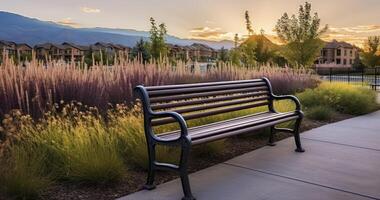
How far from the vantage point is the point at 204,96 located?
5.20 m

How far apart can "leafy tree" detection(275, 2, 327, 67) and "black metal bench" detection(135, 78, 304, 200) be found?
21222 millimetres

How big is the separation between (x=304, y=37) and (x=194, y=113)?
23.1m

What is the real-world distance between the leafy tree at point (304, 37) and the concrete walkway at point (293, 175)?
21.1 m

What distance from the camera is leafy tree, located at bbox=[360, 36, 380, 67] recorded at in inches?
1905

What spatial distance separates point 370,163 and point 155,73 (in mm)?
4204

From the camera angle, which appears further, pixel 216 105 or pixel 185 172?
pixel 216 105

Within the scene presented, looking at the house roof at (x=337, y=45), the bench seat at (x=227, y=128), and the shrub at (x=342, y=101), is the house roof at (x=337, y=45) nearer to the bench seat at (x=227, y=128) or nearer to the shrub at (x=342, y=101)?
the shrub at (x=342, y=101)

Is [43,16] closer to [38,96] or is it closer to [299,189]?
[38,96]

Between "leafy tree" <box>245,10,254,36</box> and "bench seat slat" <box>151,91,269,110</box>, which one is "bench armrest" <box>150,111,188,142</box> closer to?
"bench seat slat" <box>151,91,269,110</box>

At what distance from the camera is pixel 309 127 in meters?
7.54

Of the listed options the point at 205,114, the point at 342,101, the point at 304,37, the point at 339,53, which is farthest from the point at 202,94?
the point at 339,53

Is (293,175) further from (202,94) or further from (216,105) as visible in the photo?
(202,94)

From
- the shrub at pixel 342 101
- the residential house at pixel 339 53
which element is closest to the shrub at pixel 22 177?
the shrub at pixel 342 101

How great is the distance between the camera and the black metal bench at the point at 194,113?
3.93 meters
